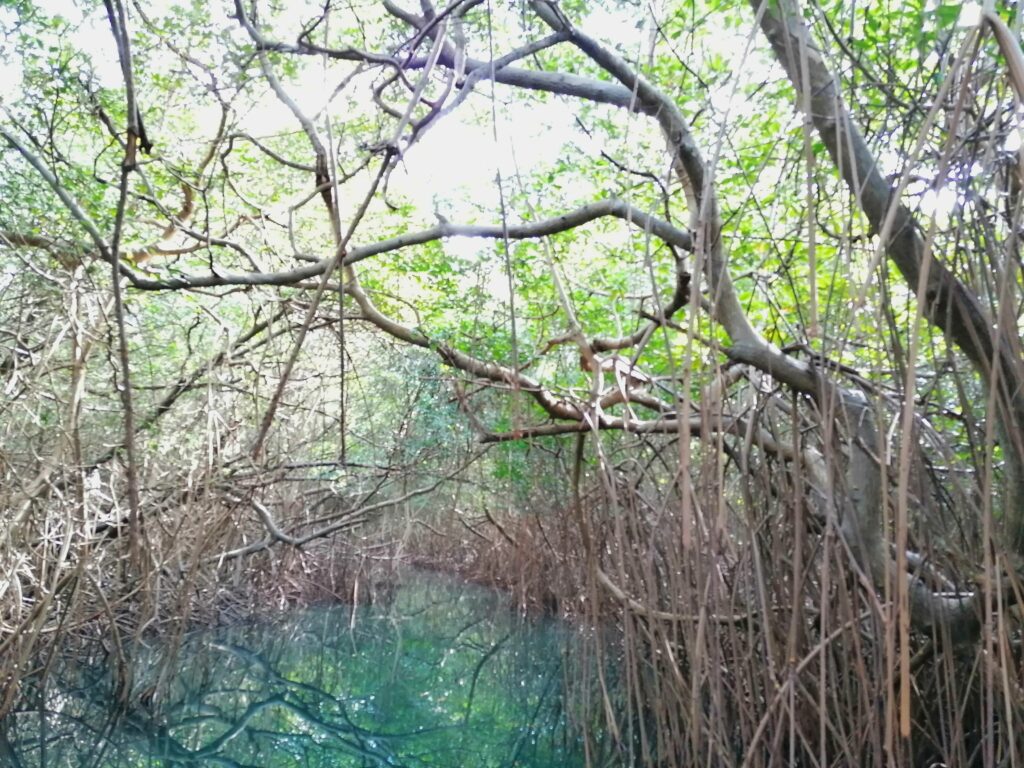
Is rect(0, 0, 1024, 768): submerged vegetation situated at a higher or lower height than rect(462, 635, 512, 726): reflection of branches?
higher

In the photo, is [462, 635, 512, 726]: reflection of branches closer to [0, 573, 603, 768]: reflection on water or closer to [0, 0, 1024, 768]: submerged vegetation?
[0, 573, 603, 768]: reflection on water

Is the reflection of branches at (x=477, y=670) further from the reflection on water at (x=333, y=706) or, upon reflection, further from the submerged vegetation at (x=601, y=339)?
the submerged vegetation at (x=601, y=339)

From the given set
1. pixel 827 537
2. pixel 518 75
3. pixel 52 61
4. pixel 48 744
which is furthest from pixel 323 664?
pixel 827 537

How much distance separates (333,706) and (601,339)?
3330 mm

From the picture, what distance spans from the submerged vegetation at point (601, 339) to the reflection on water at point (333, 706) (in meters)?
0.10

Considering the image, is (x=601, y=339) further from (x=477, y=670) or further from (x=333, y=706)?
(x=477, y=670)

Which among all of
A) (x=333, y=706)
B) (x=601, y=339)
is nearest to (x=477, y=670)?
(x=333, y=706)

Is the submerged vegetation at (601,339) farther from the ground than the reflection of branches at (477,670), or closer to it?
farther from the ground

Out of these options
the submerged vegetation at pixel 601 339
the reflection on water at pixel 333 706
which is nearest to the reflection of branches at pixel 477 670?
the reflection on water at pixel 333 706

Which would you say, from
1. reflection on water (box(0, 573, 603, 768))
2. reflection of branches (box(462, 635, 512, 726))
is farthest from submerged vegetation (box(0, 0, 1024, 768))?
reflection of branches (box(462, 635, 512, 726))

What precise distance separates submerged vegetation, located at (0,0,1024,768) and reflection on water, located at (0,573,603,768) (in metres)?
0.10

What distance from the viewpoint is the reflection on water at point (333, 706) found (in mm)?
4512

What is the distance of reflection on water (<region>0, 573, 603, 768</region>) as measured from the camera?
14.8 feet

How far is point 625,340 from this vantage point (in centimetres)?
391
